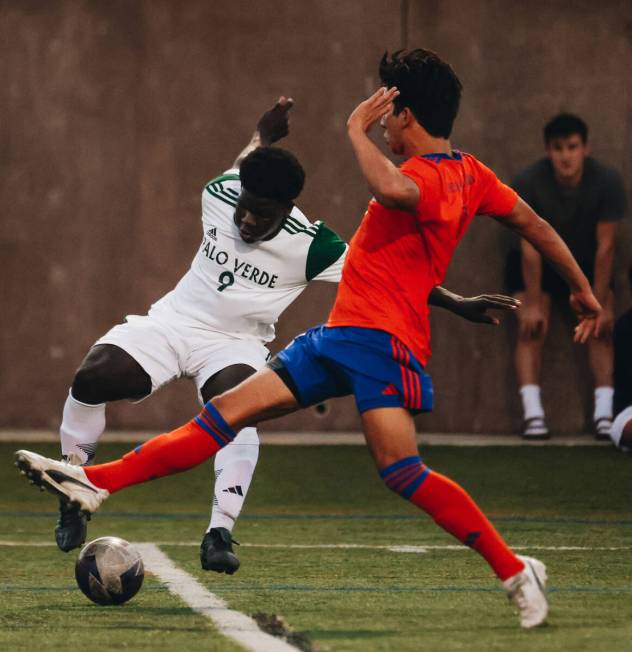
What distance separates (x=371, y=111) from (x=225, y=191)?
76.5 inches

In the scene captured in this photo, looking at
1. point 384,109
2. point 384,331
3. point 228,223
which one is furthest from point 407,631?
point 228,223

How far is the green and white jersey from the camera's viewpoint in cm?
655

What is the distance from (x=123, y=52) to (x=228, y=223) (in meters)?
5.28

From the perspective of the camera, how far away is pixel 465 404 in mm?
11648

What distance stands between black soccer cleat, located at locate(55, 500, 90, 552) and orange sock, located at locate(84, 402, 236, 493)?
94cm

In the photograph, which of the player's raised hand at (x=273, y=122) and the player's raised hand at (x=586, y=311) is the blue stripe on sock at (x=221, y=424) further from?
the player's raised hand at (x=273, y=122)

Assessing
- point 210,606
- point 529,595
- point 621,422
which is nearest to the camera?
point 529,595

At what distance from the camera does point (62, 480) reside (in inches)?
193

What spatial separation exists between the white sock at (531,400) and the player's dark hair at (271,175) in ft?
16.8

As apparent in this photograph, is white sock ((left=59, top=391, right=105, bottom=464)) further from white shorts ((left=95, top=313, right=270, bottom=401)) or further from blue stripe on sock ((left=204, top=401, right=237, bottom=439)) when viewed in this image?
blue stripe on sock ((left=204, top=401, right=237, bottom=439))

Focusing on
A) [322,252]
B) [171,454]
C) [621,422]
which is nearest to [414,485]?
[171,454]

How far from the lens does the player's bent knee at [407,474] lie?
4.73 m


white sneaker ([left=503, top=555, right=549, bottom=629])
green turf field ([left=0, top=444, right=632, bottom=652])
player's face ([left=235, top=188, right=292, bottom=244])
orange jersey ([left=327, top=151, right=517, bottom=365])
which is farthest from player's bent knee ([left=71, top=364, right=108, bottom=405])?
white sneaker ([left=503, top=555, right=549, bottom=629])

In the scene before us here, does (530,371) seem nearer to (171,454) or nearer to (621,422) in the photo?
(621,422)
